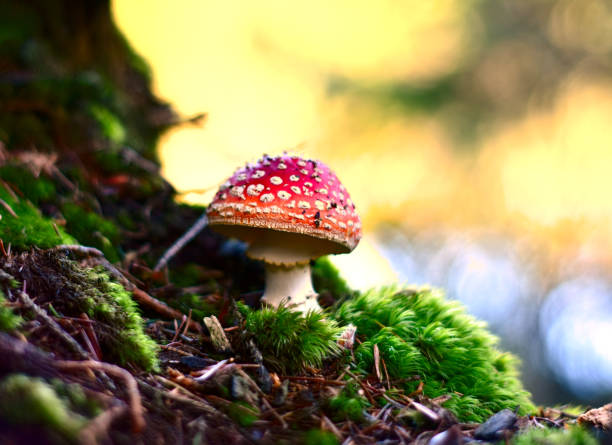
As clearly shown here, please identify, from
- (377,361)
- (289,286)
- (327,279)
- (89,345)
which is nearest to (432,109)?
(327,279)

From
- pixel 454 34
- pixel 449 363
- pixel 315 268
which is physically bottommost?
pixel 449 363

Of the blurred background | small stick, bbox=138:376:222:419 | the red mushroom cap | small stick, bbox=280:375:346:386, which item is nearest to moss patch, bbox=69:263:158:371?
small stick, bbox=138:376:222:419

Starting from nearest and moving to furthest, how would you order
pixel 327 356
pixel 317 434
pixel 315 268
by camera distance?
1. pixel 317 434
2. pixel 327 356
3. pixel 315 268

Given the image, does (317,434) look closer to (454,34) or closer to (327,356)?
(327,356)

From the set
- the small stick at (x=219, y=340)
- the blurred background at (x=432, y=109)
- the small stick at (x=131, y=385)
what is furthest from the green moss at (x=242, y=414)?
the blurred background at (x=432, y=109)

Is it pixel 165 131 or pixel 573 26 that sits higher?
pixel 573 26

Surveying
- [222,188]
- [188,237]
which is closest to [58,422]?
[222,188]

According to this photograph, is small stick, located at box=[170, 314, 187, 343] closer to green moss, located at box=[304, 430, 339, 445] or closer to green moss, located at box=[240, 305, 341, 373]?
green moss, located at box=[240, 305, 341, 373]
